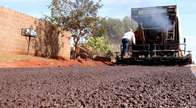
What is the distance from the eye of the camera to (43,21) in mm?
33438

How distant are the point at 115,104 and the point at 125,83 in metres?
2.82

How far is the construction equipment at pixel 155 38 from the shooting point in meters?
24.8

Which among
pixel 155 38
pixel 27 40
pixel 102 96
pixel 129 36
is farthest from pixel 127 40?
pixel 102 96

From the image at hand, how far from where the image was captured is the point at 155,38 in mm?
26062

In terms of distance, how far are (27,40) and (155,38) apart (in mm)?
9077

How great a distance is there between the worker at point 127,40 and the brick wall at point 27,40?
23.4 feet

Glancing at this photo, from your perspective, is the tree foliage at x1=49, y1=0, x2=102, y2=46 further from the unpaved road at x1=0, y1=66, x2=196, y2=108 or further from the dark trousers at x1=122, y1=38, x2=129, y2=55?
the unpaved road at x1=0, y1=66, x2=196, y2=108

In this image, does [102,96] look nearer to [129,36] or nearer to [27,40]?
[129,36]

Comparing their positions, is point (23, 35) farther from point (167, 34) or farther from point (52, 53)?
point (167, 34)

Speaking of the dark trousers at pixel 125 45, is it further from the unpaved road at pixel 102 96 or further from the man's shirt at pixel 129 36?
the unpaved road at pixel 102 96

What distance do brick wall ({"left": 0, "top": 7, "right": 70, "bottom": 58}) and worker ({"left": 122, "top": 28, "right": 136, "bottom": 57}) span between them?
7.14 metres

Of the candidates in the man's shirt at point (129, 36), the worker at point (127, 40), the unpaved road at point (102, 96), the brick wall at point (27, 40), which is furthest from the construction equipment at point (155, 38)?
the unpaved road at point (102, 96)

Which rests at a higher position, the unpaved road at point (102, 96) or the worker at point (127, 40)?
the worker at point (127, 40)

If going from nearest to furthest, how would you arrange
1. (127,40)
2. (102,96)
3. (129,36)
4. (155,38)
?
(102,96), (127,40), (129,36), (155,38)
